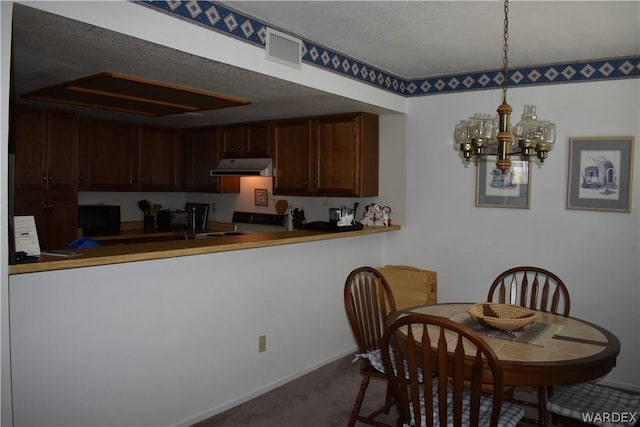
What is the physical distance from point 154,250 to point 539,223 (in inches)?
115

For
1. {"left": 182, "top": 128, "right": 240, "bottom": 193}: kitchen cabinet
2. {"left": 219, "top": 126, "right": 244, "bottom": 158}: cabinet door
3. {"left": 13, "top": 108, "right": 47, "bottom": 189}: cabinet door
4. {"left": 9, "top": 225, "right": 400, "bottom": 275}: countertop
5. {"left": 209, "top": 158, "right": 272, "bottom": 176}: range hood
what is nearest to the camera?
{"left": 9, "top": 225, "right": 400, "bottom": 275}: countertop

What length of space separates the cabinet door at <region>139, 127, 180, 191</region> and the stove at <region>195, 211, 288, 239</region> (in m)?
0.87

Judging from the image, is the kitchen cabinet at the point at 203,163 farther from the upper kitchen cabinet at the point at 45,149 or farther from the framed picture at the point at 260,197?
the upper kitchen cabinet at the point at 45,149

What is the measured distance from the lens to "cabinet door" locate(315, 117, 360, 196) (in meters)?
4.43

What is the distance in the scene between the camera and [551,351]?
2088 millimetres

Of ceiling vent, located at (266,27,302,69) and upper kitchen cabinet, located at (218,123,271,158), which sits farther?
upper kitchen cabinet, located at (218,123,271,158)

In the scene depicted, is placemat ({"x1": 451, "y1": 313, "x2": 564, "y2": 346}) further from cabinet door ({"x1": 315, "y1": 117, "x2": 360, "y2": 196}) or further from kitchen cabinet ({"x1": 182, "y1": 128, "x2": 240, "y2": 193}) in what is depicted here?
kitchen cabinet ({"x1": 182, "y1": 128, "x2": 240, "y2": 193})

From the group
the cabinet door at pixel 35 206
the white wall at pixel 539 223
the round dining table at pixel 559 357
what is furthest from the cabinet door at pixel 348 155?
the cabinet door at pixel 35 206

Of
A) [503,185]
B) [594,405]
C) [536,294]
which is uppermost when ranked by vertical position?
[503,185]

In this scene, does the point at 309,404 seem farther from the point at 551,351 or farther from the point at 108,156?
the point at 108,156

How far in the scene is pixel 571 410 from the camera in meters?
2.15

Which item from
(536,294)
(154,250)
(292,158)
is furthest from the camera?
(292,158)

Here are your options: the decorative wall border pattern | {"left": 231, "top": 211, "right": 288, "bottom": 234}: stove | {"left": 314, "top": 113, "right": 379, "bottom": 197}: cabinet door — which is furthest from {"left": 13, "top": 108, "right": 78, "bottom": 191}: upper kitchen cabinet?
the decorative wall border pattern

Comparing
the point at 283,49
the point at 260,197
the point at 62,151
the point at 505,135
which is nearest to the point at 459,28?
the point at 505,135
